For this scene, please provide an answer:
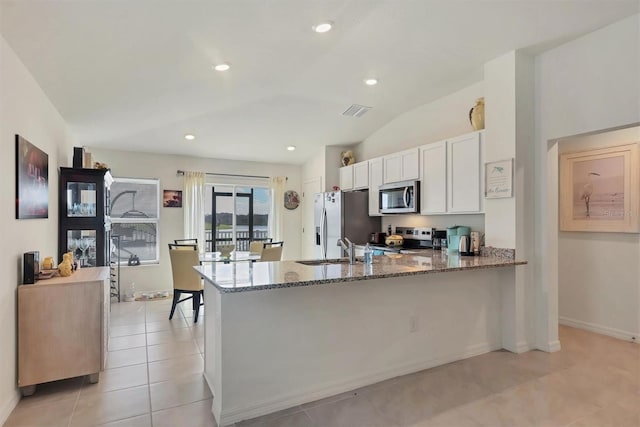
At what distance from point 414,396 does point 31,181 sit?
128 inches

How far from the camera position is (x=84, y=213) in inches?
146

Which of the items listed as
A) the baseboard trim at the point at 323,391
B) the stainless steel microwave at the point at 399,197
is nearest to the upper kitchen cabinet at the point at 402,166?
the stainless steel microwave at the point at 399,197

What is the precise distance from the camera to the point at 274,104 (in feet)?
14.4

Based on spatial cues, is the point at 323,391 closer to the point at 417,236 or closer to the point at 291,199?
the point at 417,236

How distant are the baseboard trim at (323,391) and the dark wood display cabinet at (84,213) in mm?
2510

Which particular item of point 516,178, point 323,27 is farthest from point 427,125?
point 323,27

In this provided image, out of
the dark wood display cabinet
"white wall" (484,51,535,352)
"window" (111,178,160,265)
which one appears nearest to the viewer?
"white wall" (484,51,535,352)

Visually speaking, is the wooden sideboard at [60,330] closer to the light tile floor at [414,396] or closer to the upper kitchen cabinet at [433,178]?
the light tile floor at [414,396]

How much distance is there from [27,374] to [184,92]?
2.77 meters

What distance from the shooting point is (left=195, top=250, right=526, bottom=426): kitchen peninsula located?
2236mm

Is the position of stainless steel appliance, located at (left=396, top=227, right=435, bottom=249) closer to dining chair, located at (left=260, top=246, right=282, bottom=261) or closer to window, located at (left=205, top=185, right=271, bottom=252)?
dining chair, located at (left=260, top=246, right=282, bottom=261)

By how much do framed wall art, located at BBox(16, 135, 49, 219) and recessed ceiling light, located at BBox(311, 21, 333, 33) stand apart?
2.29 m

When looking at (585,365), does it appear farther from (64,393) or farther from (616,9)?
(64,393)

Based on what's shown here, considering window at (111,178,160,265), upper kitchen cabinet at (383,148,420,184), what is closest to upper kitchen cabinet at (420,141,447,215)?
upper kitchen cabinet at (383,148,420,184)
